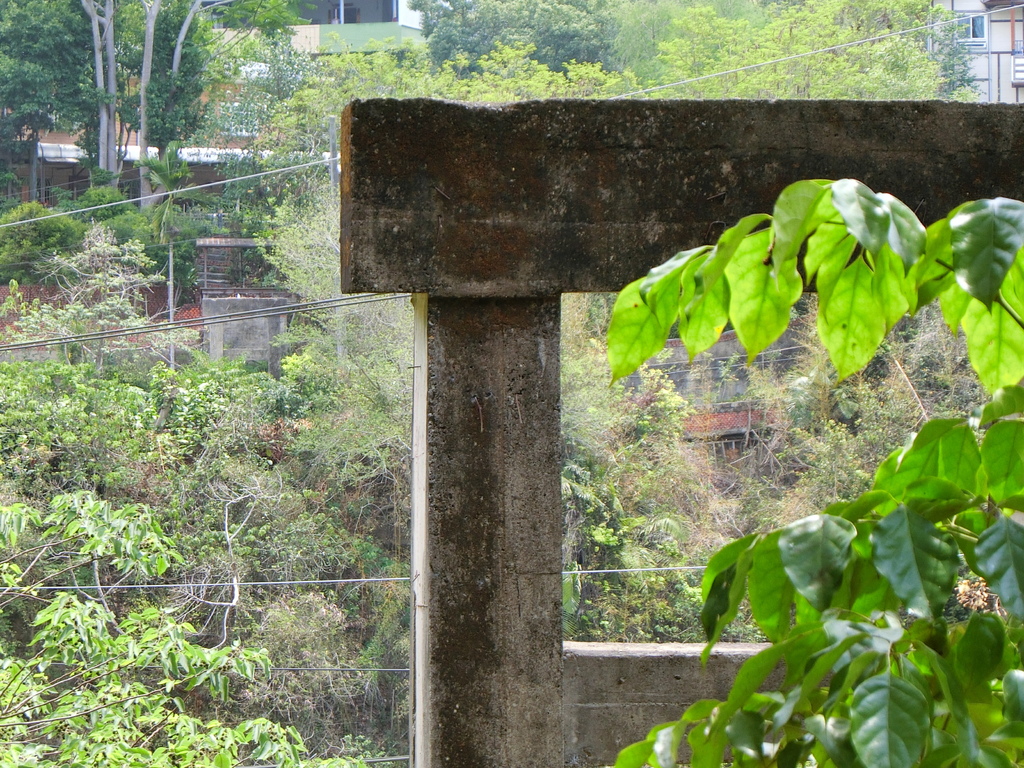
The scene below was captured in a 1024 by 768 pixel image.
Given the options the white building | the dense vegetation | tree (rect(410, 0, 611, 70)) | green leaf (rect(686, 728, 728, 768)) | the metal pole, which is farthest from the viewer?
tree (rect(410, 0, 611, 70))

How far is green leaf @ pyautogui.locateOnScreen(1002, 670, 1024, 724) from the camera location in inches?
18.0

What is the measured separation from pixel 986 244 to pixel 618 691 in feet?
4.67

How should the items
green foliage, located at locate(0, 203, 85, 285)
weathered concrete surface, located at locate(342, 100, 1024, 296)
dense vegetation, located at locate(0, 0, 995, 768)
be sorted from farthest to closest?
green foliage, located at locate(0, 203, 85, 285) < dense vegetation, located at locate(0, 0, 995, 768) < weathered concrete surface, located at locate(342, 100, 1024, 296)

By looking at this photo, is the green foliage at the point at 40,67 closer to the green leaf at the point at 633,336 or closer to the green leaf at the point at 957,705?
the green leaf at the point at 633,336

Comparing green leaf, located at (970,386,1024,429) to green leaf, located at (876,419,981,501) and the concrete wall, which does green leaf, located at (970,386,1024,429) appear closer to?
green leaf, located at (876,419,981,501)

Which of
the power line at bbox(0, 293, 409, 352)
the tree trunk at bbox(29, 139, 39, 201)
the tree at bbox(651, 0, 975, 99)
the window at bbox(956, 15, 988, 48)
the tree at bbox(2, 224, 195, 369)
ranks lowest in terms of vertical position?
the power line at bbox(0, 293, 409, 352)

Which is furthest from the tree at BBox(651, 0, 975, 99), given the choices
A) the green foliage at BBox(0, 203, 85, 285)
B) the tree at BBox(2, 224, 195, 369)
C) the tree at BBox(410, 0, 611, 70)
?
the green foliage at BBox(0, 203, 85, 285)

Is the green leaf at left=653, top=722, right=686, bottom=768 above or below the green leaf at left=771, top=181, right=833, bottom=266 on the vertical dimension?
below

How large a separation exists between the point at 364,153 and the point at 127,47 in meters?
24.3

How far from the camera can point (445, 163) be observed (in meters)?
1.37

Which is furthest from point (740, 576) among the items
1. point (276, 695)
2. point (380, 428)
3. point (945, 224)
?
point (380, 428)

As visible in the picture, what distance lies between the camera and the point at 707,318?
622 mm

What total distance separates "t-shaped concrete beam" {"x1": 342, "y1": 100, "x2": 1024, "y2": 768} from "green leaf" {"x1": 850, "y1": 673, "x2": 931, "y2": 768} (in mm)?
1003

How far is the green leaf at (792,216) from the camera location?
458 millimetres
